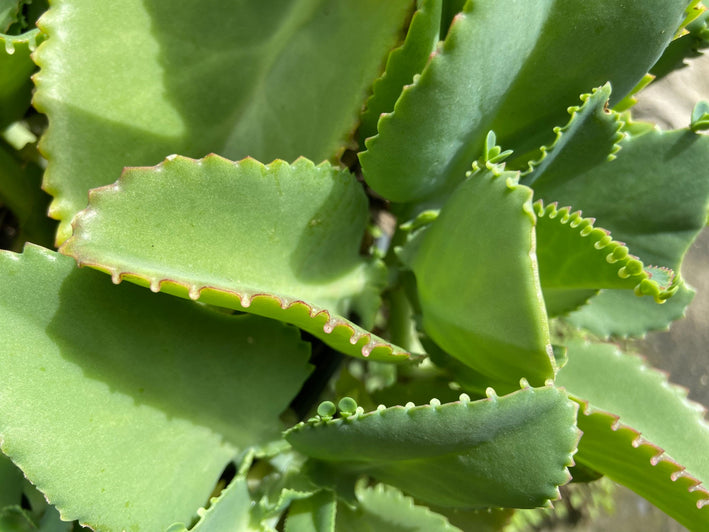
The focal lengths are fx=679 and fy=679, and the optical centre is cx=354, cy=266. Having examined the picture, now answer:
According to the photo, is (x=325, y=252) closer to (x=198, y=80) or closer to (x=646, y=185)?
(x=198, y=80)

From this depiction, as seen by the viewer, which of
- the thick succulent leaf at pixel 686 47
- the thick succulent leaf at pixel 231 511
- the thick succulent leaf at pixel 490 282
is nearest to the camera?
the thick succulent leaf at pixel 490 282

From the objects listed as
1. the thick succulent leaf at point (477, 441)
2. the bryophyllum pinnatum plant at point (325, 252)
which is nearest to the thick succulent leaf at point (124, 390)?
the bryophyllum pinnatum plant at point (325, 252)

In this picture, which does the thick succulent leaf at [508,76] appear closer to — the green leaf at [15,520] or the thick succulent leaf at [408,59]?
the thick succulent leaf at [408,59]

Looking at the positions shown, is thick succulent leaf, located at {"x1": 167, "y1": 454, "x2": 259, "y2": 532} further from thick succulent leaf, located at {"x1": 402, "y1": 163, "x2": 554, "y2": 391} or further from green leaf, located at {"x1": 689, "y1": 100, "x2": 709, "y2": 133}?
green leaf, located at {"x1": 689, "y1": 100, "x2": 709, "y2": 133}

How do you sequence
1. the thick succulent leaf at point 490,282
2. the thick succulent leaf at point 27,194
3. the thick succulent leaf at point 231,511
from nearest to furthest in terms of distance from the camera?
the thick succulent leaf at point 490,282 < the thick succulent leaf at point 231,511 < the thick succulent leaf at point 27,194

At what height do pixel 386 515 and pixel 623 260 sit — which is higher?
pixel 623 260

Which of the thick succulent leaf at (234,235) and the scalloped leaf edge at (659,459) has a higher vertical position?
the thick succulent leaf at (234,235)

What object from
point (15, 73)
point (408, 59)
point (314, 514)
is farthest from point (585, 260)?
point (15, 73)

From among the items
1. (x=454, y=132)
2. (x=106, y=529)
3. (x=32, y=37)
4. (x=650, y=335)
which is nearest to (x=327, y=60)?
(x=454, y=132)
